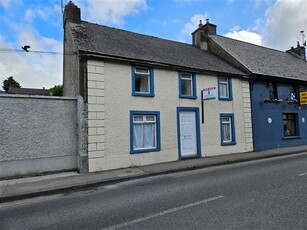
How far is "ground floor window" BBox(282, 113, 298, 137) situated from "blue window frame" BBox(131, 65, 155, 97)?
443 inches

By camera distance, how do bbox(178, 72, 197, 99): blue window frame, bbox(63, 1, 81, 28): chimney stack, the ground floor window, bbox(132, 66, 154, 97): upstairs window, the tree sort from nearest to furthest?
1. bbox(132, 66, 154, 97): upstairs window
2. bbox(63, 1, 81, 28): chimney stack
3. bbox(178, 72, 197, 99): blue window frame
4. the ground floor window
5. the tree

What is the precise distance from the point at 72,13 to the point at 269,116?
14124 millimetres

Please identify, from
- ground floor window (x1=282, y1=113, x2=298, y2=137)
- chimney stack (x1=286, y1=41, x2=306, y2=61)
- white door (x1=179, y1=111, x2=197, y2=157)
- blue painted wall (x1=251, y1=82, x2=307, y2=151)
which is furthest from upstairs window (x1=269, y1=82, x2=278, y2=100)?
chimney stack (x1=286, y1=41, x2=306, y2=61)

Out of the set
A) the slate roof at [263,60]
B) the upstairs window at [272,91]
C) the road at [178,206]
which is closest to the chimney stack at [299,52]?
the slate roof at [263,60]

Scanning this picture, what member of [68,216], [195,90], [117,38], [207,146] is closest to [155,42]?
[117,38]

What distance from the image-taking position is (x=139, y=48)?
1294cm

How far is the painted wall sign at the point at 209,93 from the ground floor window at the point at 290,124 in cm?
801

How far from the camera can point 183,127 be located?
41.0ft

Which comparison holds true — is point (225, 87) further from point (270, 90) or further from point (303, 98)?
point (303, 98)

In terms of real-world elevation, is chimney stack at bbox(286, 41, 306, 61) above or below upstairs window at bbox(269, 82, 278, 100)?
above

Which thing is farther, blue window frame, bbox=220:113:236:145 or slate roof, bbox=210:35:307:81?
slate roof, bbox=210:35:307:81

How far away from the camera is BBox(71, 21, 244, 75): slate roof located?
1103 centimetres

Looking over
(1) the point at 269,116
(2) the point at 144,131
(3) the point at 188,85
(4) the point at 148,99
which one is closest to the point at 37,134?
(2) the point at 144,131

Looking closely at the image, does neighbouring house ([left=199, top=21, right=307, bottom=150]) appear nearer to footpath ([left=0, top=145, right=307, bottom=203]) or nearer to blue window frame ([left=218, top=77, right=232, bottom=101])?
blue window frame ([left=218, top=77, right=232, bottom=101])
